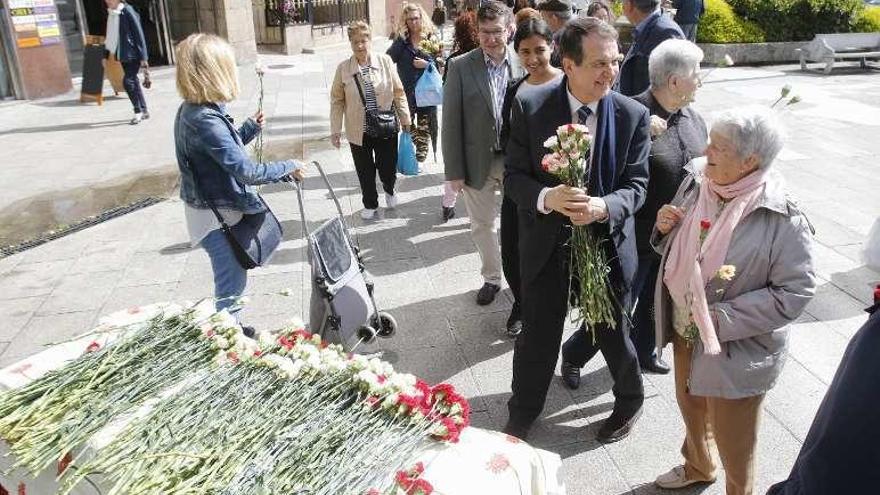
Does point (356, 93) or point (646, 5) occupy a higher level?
point (646, 5)

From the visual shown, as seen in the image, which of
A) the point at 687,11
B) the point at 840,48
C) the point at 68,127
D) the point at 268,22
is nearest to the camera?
the point at 68,127

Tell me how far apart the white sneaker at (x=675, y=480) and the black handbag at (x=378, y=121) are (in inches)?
148

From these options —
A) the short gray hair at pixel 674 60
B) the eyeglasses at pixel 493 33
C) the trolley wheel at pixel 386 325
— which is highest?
the eyeglasses at pixel 493 33

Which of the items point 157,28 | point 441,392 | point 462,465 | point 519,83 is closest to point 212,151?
point 519,83

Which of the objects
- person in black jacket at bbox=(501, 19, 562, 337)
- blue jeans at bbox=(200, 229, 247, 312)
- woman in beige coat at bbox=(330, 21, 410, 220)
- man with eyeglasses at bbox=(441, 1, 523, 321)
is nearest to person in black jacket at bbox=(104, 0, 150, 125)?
woman in beige coat at bbox=(330, 21, 410, 220)

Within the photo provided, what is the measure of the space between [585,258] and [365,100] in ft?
11.2

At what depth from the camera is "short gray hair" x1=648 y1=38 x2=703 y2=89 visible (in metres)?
3.28

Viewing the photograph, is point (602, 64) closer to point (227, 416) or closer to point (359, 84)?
point (227, 416)

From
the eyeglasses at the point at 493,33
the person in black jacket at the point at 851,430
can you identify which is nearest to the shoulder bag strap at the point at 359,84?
the eyeglasses at the point at 493,33

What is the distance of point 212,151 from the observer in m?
3.51

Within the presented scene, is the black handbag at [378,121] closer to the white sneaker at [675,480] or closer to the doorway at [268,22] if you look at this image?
the white sneaker at [675,480]

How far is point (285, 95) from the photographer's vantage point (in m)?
12.0

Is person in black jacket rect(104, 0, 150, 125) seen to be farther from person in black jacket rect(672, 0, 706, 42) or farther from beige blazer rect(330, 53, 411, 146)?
person in black jacket rect(672, 0, 706, 42)

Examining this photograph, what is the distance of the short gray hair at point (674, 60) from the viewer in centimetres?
328
